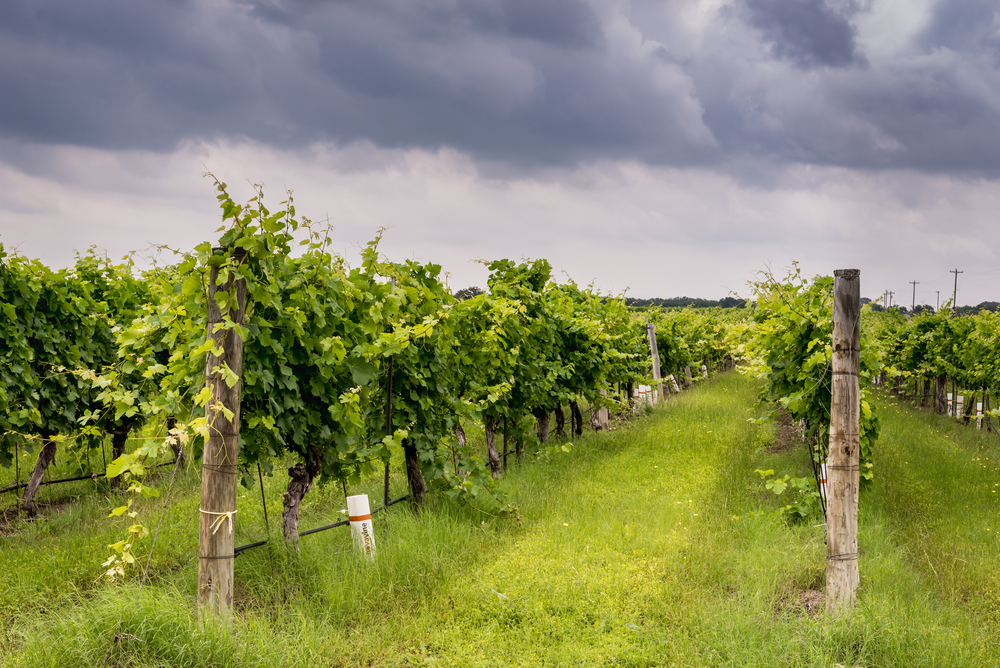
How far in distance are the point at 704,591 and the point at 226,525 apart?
138 inches

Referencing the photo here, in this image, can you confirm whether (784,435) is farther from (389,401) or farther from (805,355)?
(389,401)

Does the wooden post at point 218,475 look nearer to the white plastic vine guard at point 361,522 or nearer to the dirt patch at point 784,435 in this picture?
the white plastic vine guard at point 361,522

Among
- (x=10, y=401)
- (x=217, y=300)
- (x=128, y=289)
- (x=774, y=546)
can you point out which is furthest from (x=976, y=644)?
(x=128, y=289)

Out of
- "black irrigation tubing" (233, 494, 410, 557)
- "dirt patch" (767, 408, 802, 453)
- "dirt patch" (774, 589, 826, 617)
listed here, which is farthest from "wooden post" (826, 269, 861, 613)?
"dirt patch" (767, 408, 802, 453)

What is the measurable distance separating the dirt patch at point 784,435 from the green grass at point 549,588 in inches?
103

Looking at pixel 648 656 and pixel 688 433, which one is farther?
pixel 688 433

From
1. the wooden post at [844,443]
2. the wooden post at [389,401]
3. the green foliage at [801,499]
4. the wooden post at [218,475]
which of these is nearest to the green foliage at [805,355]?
the green foliage at [801,499]

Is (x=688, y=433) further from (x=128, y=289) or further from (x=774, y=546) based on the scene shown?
(x=128, y=289)

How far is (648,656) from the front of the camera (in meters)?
3.90

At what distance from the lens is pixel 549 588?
4.67 m

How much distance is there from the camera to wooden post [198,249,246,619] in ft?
12.7

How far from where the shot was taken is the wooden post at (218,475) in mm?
3857

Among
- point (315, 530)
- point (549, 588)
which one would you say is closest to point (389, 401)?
point (315, 530)

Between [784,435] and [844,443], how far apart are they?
8.19 metres
